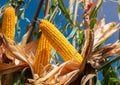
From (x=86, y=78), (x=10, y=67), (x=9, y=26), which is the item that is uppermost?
(x=9, y=26)

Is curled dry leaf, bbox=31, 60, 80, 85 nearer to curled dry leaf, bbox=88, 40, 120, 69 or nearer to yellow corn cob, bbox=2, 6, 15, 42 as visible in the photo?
curled dry leaf, bbox=88, 40, 120, 69

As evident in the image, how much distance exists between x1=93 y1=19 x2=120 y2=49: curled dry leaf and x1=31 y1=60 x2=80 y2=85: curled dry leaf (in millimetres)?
182

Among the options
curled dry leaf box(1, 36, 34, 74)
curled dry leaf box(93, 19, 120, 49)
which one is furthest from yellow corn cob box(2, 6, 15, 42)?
curled dry leaf box(93, 19, 120, 49)

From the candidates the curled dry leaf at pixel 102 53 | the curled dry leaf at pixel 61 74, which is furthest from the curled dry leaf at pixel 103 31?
the curled dry leaf at pixel 61 74

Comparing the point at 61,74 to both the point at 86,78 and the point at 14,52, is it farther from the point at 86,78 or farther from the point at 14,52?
the point at 14,52

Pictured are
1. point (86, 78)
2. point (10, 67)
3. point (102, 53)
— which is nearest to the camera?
point (86, 78)

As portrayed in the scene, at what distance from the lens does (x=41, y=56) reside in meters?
1.62

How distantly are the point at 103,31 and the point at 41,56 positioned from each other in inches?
14.6

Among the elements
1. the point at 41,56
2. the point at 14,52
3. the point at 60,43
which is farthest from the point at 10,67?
the point at 60,43

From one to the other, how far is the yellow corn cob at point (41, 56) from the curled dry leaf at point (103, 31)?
0.26m

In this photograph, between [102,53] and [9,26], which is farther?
[9,26]

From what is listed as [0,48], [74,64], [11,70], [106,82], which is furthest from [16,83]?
[106,82]

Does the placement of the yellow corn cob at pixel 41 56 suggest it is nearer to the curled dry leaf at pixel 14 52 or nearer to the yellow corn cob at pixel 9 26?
the curled dry leaf at pixel 14 52

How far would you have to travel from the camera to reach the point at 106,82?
186 cm
